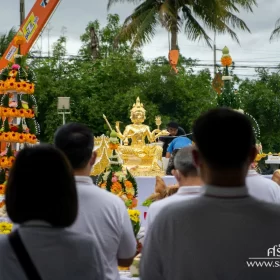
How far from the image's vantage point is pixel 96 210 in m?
3.44

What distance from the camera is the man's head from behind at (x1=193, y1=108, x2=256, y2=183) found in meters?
2.52

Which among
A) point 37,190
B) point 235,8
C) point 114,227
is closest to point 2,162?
point 114,227

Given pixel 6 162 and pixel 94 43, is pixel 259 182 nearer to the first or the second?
pixel 6 162

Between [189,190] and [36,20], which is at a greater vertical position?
[36,20]

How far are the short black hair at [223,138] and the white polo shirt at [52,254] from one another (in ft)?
1.75

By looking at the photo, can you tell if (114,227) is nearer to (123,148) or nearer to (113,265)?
(113,265)

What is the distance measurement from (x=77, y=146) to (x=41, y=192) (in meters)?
1.01

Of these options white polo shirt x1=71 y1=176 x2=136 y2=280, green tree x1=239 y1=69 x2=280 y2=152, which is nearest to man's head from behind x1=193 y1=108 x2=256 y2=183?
white polo shirt x1=71 y1=176 x2=136 y2=280

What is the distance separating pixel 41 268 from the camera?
2551 mm

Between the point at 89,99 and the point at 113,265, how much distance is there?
22271mm

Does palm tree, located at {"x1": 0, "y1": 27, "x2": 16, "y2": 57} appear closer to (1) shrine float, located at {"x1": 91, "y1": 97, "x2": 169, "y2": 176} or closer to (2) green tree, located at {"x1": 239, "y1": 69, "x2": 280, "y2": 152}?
(2) green tree, located at {"x1": 239, "y1": 69, "x2": 280, "y2": 152}

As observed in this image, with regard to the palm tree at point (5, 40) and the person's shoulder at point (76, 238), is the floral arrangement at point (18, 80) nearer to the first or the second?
the person's shoulder at point (76, 238)

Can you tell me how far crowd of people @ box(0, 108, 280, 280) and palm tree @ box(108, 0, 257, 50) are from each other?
2133 cm

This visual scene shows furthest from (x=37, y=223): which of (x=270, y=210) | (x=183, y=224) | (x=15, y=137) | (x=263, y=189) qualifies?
(x=15, y=137)
